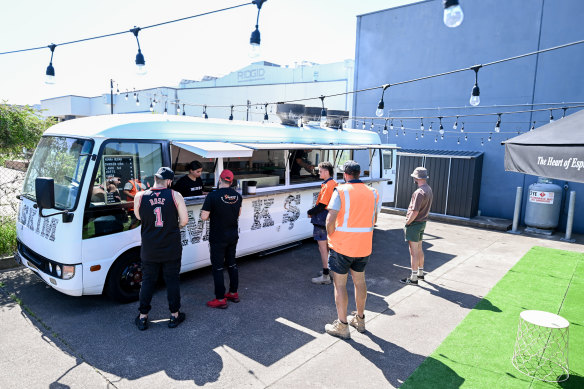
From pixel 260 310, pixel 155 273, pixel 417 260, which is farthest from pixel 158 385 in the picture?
pixel 417 260

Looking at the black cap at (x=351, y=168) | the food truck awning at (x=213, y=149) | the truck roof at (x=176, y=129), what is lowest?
the black cap at (x=351, y=168)

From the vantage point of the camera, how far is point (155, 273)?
442 centimetres

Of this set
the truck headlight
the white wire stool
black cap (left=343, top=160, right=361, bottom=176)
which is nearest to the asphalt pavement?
the truck headlight

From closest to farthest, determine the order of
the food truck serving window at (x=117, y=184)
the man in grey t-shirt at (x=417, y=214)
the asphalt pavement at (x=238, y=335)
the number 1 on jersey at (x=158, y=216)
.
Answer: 1. the asphalt pavement at (x=238, y=335)
2. the number 1 on jersey at (x=158, y=216)
3. the food truck serving window at (x=117, y=184)
4. the man in grey t-shirt at (x=417, y=214)

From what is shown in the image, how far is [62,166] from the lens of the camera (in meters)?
4.95

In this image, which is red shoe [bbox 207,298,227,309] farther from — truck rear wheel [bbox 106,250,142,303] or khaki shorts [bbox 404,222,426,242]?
khaki shorts [bbox 404,222,426,242]

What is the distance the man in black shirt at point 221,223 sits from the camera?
4.88 meters

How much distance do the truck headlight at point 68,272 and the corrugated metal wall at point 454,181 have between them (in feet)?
34.7

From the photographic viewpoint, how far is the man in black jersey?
4.28m

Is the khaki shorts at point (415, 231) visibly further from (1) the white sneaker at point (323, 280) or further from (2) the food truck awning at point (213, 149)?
(2) the food truck awning at point (213, 149)

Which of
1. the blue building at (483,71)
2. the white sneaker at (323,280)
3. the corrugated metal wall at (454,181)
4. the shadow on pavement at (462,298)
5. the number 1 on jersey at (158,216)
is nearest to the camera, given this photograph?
the number 1 on jersey at (158,216)

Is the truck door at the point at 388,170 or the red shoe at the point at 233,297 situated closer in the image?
the red shoe at the point at 233,297

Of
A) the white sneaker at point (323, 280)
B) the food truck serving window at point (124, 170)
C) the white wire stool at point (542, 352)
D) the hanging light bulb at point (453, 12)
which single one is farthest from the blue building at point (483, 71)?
the food truck serving window at point (124, 170)

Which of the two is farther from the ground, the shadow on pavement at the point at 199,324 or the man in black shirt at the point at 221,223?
the man in black shirt at the point at 221,223
